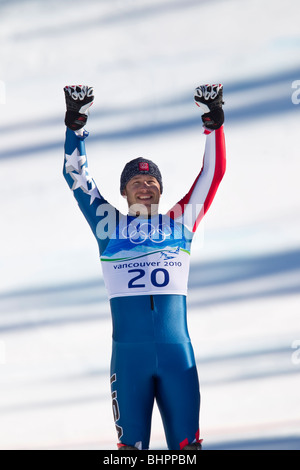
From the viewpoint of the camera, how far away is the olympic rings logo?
375 centimetres

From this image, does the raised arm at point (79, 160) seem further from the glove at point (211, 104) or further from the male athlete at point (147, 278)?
the glove at point (211, 104)

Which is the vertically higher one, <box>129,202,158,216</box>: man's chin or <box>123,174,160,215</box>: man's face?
<box>123,174,160,215</box>: man's face

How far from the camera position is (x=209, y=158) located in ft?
13.1

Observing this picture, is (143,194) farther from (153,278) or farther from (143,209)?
(153,278)

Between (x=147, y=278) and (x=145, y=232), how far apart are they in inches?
11.3

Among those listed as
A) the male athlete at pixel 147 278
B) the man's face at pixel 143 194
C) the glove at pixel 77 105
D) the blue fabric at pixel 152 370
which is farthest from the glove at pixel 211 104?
the blue fabric at pixel 152 370

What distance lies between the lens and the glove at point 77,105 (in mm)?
3918

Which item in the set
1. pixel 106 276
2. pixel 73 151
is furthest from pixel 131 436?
→ pixel 73 151

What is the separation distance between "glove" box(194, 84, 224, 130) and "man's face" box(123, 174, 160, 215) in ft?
1.47

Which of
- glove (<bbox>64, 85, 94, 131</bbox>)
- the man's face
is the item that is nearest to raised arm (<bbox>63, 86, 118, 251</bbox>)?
glove (<bbox>64, 85, 94, 131</bbox>)

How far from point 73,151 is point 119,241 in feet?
1.90

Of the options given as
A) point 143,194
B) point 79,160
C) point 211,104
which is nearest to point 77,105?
point 79,160

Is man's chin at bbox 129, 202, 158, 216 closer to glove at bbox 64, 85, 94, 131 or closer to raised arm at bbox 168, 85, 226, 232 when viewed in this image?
raised arm at bbox 168, 85, 226, 232
